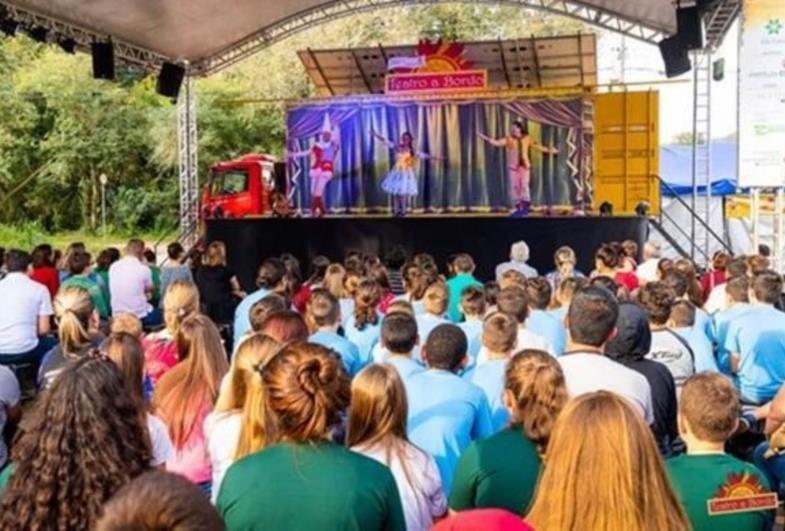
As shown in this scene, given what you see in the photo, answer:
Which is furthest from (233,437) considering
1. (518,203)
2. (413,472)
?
(518,203)

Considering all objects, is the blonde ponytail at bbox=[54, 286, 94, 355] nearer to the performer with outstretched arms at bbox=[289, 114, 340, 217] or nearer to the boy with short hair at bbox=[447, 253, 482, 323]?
the boy with short hair at bbox=[447, 253, 482, 323]

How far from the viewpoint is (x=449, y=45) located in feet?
54.0

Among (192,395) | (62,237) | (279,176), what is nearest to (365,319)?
(192,395)

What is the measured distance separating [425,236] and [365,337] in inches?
376

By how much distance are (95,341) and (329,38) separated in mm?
35359

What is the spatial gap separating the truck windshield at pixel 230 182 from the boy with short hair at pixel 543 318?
504 inches

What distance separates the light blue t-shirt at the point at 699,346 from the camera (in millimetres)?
4410

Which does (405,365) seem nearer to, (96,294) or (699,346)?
(699,346)

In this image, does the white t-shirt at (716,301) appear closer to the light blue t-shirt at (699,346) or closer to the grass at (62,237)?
the light blue t-shirt at (699,346)

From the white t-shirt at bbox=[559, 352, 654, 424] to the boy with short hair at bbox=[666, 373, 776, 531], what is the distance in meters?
0.69

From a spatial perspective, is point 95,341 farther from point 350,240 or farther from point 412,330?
point 350,240

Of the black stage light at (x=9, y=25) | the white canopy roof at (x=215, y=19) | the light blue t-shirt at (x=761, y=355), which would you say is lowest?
the light blue t-shirt at (x=761, y=355)

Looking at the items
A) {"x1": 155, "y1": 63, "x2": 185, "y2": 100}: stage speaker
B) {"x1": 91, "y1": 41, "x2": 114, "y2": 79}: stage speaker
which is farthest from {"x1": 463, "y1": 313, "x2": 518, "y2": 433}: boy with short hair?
{"x1": 155, "y1": 63, "x2": 185, "y2": 100}: stage speaker

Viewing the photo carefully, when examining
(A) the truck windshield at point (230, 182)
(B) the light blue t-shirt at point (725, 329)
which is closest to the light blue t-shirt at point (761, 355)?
(B) the light blue t-shirt at point (725, 329)
